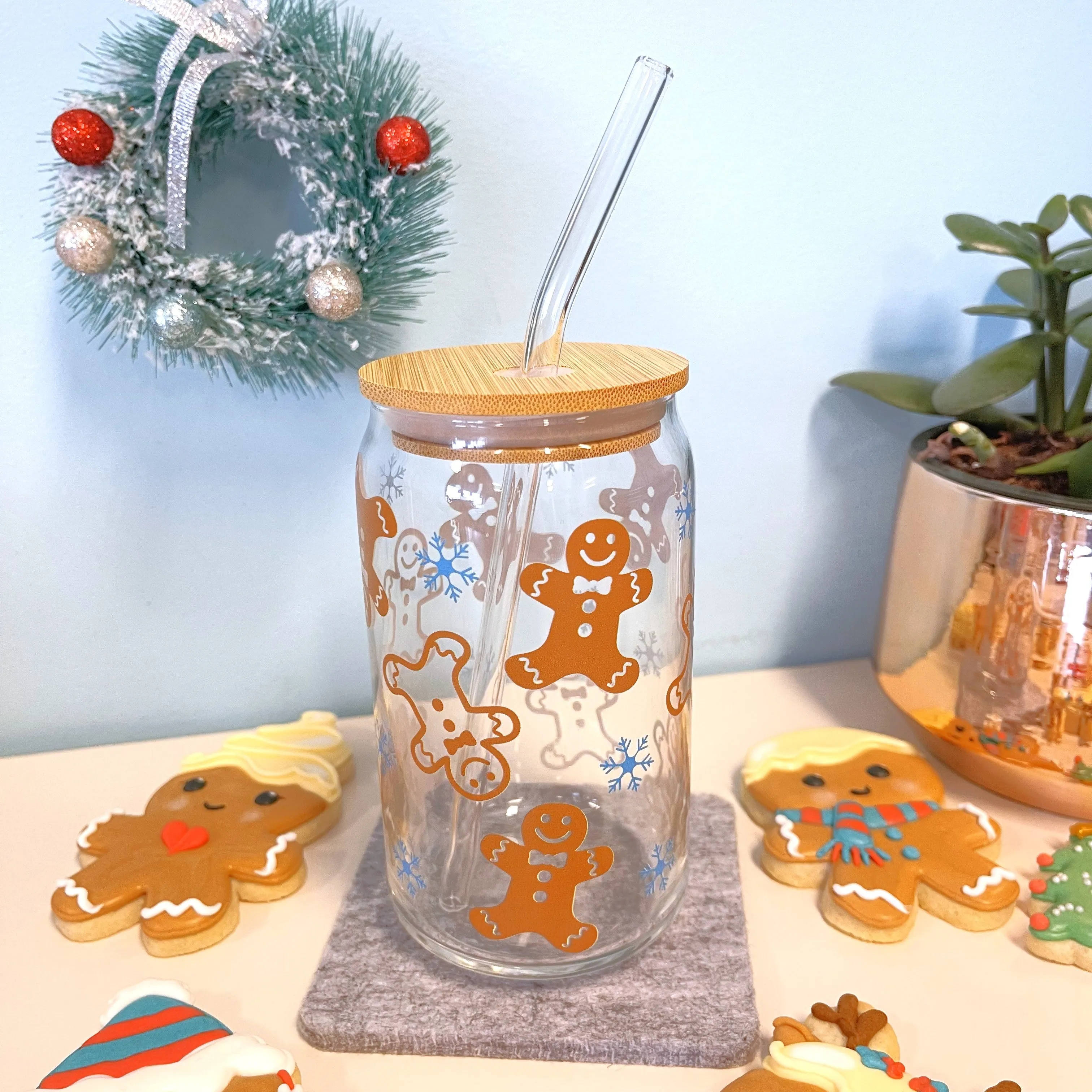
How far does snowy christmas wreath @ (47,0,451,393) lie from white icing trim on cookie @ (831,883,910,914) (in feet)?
1.50

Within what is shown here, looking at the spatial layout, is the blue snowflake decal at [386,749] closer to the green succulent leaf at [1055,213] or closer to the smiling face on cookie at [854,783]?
the smiling face on cookie at [854,783]

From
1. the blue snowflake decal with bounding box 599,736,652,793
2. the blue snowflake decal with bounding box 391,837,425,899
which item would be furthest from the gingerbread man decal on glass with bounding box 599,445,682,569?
the blue snowflake decal with bounding box 391,837,425,899

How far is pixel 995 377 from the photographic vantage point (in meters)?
0.63

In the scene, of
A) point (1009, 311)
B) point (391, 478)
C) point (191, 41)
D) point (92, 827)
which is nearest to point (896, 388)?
point (1009, 311)

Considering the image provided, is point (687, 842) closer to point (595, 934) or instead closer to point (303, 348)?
point (595, 934)

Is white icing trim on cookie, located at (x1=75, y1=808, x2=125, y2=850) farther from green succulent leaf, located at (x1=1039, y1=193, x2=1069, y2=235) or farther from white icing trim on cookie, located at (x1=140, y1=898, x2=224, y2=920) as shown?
green succulent leaf, located at (x1=1039, y1=193, x2=1069, y2=235)

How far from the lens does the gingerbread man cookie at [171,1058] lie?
43cm

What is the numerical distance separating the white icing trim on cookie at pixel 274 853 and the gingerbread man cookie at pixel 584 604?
23 centimetres

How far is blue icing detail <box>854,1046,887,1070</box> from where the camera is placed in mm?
443

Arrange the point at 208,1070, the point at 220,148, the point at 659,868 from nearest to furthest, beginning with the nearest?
the point at 208,1070, the point at 659,868, the point at 220,148

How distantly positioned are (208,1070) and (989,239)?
65 centimetres

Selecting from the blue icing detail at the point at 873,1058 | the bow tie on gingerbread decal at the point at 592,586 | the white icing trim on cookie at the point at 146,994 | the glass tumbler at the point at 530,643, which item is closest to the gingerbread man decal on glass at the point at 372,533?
the glass tumbler at the point at 530,643

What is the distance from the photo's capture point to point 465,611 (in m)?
0.50

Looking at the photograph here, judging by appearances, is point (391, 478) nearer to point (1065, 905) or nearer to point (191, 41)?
point (191, 41)
